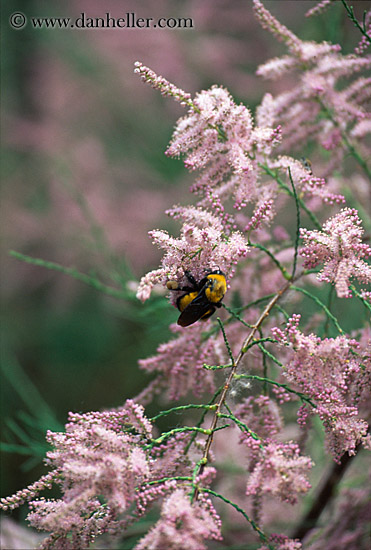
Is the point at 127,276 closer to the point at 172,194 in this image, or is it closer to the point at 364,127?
the point at 364,127

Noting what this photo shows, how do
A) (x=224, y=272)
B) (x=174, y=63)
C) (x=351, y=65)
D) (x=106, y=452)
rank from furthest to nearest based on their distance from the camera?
(x=174, y=63)
(x=351, y=65)
(x=224, y=272)
(x=106, y=452)

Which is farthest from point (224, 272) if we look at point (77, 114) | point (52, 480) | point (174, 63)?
point (77, 114)

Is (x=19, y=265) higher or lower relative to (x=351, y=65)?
higher

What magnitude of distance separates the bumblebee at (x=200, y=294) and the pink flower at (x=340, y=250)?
122mm

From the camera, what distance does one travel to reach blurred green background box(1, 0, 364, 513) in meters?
2.60

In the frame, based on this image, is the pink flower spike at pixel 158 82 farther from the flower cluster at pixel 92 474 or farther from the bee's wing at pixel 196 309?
the flower cluster at pixel 92 474

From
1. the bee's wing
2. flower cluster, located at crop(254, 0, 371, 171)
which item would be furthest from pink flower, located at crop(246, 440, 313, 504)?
flower cluster, located at crop(254, 0, 371, 171)

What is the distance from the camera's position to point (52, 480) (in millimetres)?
595

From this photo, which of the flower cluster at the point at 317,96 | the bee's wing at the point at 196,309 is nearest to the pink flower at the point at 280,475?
the bee's wing at the point at 196,309

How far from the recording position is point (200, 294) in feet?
2.28

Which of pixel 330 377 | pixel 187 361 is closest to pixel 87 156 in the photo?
pixel 187 361

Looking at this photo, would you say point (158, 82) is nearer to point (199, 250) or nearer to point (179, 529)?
point (199, 250)

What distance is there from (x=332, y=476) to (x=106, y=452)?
55 centimetres

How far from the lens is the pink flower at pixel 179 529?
519 mm
